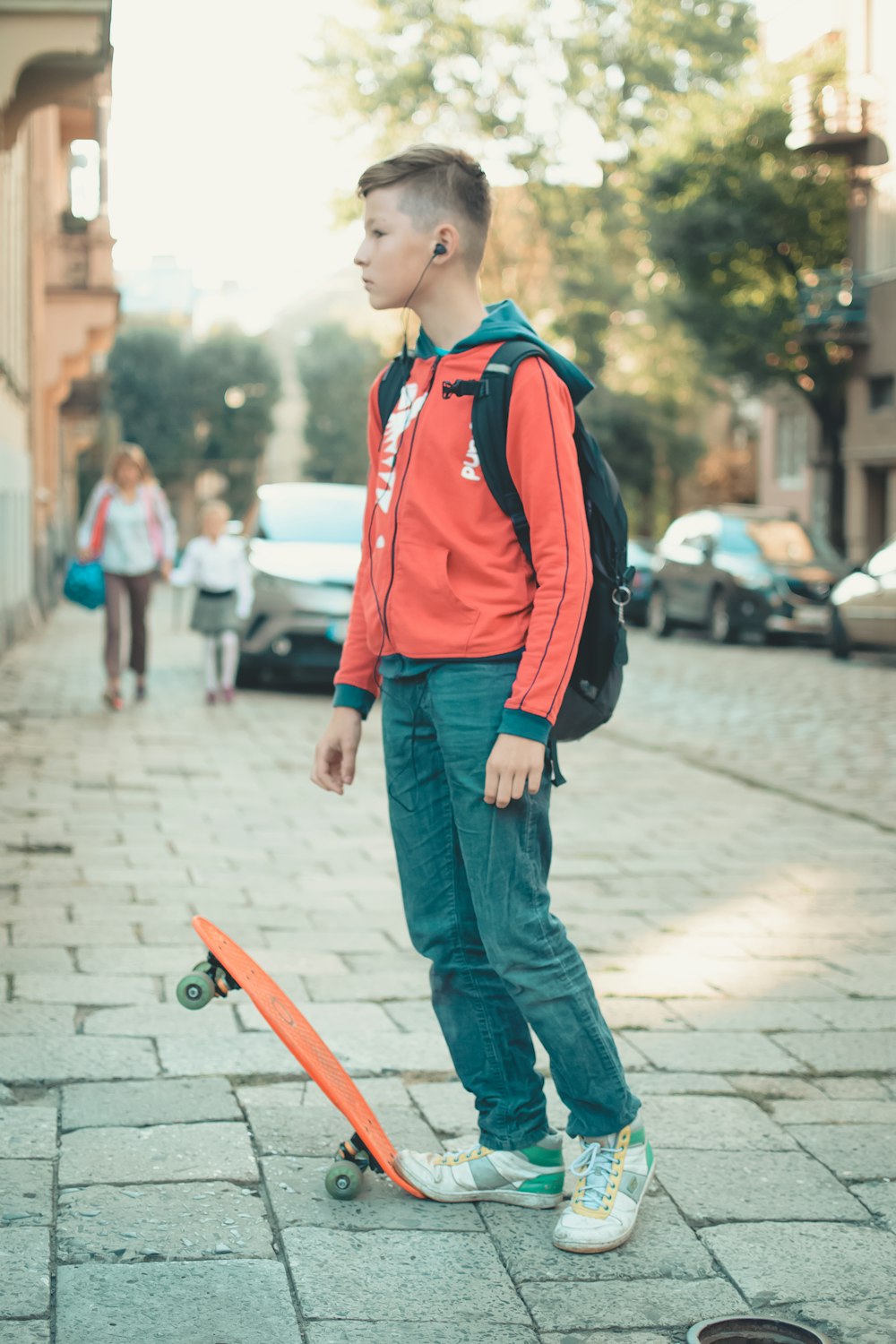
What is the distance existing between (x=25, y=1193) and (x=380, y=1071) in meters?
1.09

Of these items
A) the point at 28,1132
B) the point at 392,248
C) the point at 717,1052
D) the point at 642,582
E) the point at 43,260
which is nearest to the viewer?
the point at 392,248

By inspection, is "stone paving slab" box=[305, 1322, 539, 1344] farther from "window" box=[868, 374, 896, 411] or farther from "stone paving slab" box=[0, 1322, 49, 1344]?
"window" box=[868, 374, 896, 411]

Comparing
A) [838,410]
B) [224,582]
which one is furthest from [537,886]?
[838,410]

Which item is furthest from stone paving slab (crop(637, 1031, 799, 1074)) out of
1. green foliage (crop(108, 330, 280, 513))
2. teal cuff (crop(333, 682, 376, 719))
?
green foliage (crop(108, 330, 280, 513))

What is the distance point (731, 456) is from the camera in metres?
42.5

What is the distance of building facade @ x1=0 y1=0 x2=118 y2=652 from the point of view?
11914mm

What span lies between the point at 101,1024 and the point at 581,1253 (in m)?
1.71

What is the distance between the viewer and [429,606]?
3.08 meters

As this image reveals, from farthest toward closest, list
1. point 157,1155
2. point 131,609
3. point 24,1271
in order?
point 131,609
point 157,1155
point 24,1271

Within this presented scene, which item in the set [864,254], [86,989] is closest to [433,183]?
[86,989]

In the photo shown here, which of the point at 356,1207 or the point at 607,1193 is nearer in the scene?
the point at 607,1193

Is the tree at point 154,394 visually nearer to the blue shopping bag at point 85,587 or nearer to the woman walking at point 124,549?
the woman walking at point 124,549

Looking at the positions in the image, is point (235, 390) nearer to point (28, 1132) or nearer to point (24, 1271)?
point (28, 1132)

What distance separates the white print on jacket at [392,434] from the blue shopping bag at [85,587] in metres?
9.04
